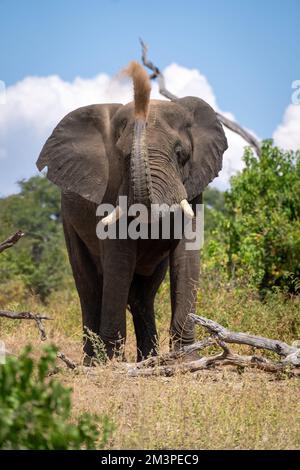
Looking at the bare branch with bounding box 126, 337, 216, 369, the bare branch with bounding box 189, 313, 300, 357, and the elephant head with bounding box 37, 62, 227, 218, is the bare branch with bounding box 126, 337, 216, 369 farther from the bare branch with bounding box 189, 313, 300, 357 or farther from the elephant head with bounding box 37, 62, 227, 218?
→ the elephant head with bounding box 37, 62, 227, 218

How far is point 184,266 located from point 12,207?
571 inches

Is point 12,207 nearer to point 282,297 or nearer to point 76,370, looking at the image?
point 282,297

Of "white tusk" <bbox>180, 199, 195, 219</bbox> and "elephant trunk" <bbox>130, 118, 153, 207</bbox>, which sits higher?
"elephant trunk" <bbox>130, 118, 153, 207</bbox>

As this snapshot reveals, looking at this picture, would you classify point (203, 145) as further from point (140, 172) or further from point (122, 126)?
point (140, 172)

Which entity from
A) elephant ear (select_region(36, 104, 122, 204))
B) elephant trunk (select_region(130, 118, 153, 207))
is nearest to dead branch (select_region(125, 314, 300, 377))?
elephant trunk (select_region(130, 118, 153, 207))

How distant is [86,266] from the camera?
8594mm

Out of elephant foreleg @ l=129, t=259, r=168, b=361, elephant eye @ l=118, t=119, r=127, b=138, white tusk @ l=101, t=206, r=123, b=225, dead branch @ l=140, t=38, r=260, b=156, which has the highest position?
dead branch @ l=140, t=38, r=260, b=156

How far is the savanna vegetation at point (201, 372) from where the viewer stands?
369 centimetres

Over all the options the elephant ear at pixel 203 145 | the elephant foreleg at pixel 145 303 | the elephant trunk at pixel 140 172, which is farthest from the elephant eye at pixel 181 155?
the elephant foreleg at pixel 145 303

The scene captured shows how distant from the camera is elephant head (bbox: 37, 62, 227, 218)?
678cm

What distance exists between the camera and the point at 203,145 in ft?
25.3

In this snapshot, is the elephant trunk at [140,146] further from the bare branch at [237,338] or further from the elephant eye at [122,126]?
the bare branch at [237,338]

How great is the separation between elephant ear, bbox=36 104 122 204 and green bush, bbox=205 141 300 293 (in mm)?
2778
